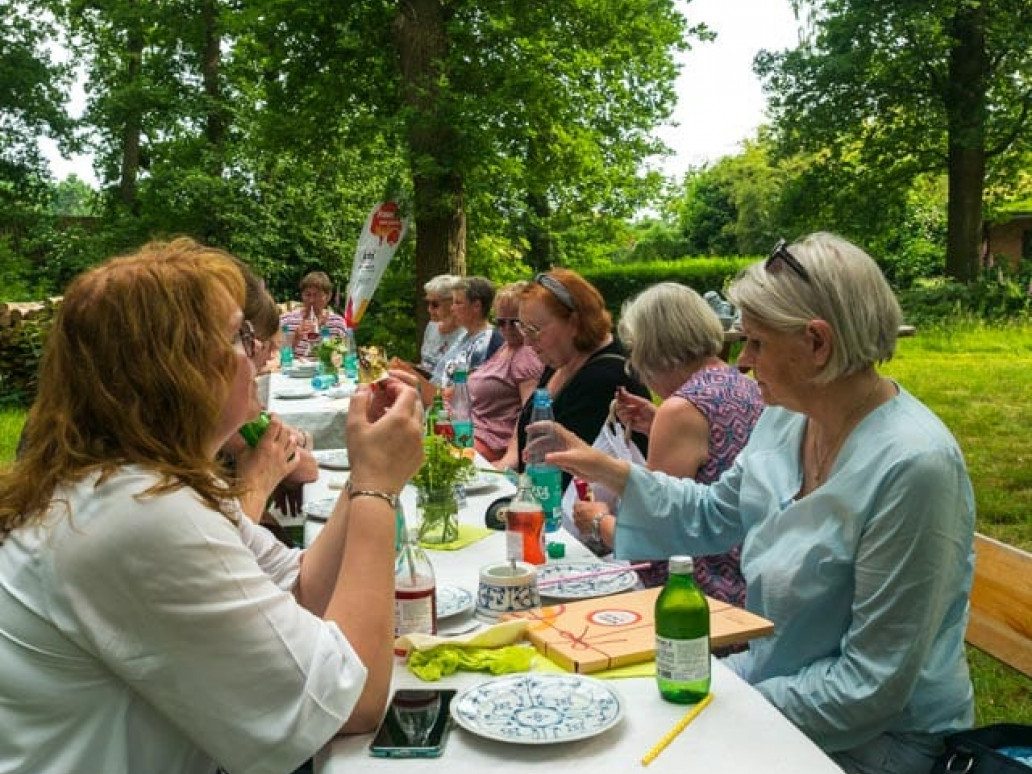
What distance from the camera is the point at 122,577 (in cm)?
128

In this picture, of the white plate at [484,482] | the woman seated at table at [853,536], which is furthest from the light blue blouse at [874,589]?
the white plate at [484,482]

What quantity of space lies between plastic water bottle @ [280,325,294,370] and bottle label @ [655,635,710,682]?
23.1ft

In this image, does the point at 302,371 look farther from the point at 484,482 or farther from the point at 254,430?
the point at 254,430

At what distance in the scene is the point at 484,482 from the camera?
3.48 metres

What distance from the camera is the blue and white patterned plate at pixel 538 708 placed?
4.93 ft

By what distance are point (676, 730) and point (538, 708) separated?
22cm

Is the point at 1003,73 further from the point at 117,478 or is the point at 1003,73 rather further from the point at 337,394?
the point at 117,478

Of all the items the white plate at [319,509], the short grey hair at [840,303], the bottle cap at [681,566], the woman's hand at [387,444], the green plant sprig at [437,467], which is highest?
the short grey hair at [840,303]

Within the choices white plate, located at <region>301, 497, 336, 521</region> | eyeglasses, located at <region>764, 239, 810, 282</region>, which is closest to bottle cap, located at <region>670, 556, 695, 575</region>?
eyeglasses, located at <region>764, 239, 810, 282</region>

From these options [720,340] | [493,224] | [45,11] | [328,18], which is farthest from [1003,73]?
[45,11]

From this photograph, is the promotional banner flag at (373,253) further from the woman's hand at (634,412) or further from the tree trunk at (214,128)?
the woman's hand at (634,412)

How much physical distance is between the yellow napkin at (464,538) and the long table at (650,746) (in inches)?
40.5

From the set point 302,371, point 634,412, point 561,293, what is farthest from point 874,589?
point 302,371

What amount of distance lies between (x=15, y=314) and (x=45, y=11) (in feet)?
35.2
